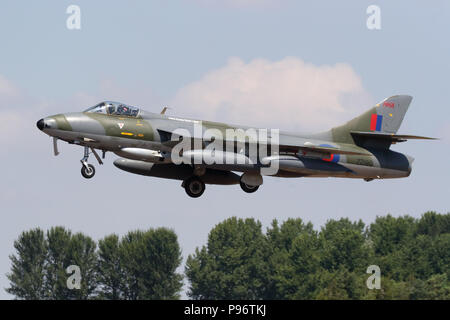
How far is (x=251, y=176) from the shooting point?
137 feet

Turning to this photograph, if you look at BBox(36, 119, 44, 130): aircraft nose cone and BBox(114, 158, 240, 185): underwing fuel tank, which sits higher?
BBox(36, 119, 44, 130): aircraft nose cone

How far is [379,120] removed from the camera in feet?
143

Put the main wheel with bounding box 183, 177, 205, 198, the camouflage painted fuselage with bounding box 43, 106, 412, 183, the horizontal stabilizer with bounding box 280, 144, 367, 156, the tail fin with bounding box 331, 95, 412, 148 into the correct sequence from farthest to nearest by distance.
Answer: the tail fin with bounding box 331, 95, 412, 148
the main wheel with bounding box 183, 177, 205, 198
the horizontal stabilizer with bounding box 280, 144, 367, 156
the camouflage painted fuselage with bounding box 43, 106, 412, 183

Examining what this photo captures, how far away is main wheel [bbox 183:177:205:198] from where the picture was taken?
4209cm

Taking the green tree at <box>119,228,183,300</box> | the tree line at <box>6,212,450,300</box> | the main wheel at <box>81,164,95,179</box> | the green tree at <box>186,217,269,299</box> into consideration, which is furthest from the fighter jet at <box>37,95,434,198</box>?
the green tree at <box>186,217,269,299</box>

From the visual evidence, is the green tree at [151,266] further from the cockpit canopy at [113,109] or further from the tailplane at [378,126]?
the cockpit canopy at [113,109]

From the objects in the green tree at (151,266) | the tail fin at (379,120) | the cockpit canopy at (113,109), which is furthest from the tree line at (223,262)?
the cockpit canopy at (113,109)

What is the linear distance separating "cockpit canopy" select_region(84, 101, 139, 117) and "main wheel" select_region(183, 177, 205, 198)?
379 centimetres

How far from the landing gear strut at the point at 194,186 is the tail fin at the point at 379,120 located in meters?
5.74

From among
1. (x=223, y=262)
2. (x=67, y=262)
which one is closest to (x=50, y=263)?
(x=67, y=262)

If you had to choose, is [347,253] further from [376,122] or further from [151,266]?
[376,122]

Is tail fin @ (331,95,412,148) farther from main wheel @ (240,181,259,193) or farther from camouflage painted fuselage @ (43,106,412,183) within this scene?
main wheel @ (240,181,259,193)

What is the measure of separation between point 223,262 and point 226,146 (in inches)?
1946

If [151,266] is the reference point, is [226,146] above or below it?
above
